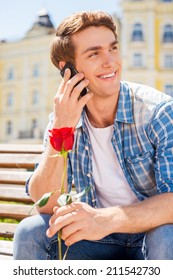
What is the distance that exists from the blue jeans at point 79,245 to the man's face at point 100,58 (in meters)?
0.68

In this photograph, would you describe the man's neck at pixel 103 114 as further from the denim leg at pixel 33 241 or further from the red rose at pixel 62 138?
the red rose at pixel 62 138

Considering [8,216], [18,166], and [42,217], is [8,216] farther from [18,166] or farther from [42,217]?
[42,217]

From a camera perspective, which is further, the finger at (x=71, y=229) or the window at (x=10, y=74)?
the window at (x=10, y=74)

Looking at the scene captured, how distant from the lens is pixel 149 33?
24734 millimetres

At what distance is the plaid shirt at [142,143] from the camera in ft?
5.48

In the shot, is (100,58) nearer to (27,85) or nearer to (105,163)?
(105,163)

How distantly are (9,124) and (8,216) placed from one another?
86.1 feet

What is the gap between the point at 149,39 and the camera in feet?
81.3

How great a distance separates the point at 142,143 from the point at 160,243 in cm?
48

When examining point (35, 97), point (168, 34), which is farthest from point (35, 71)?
point (168, 34)

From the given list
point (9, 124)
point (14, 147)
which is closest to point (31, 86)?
point (9, 124)

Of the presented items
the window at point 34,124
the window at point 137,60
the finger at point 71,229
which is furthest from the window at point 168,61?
the finger at point 71,229

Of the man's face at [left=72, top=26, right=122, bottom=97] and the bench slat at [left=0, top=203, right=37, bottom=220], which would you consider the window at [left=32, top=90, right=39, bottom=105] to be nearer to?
the bench slat at [left=0, top=203, right=37, bottom=220]

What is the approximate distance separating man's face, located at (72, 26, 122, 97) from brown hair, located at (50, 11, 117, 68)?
0.02m
